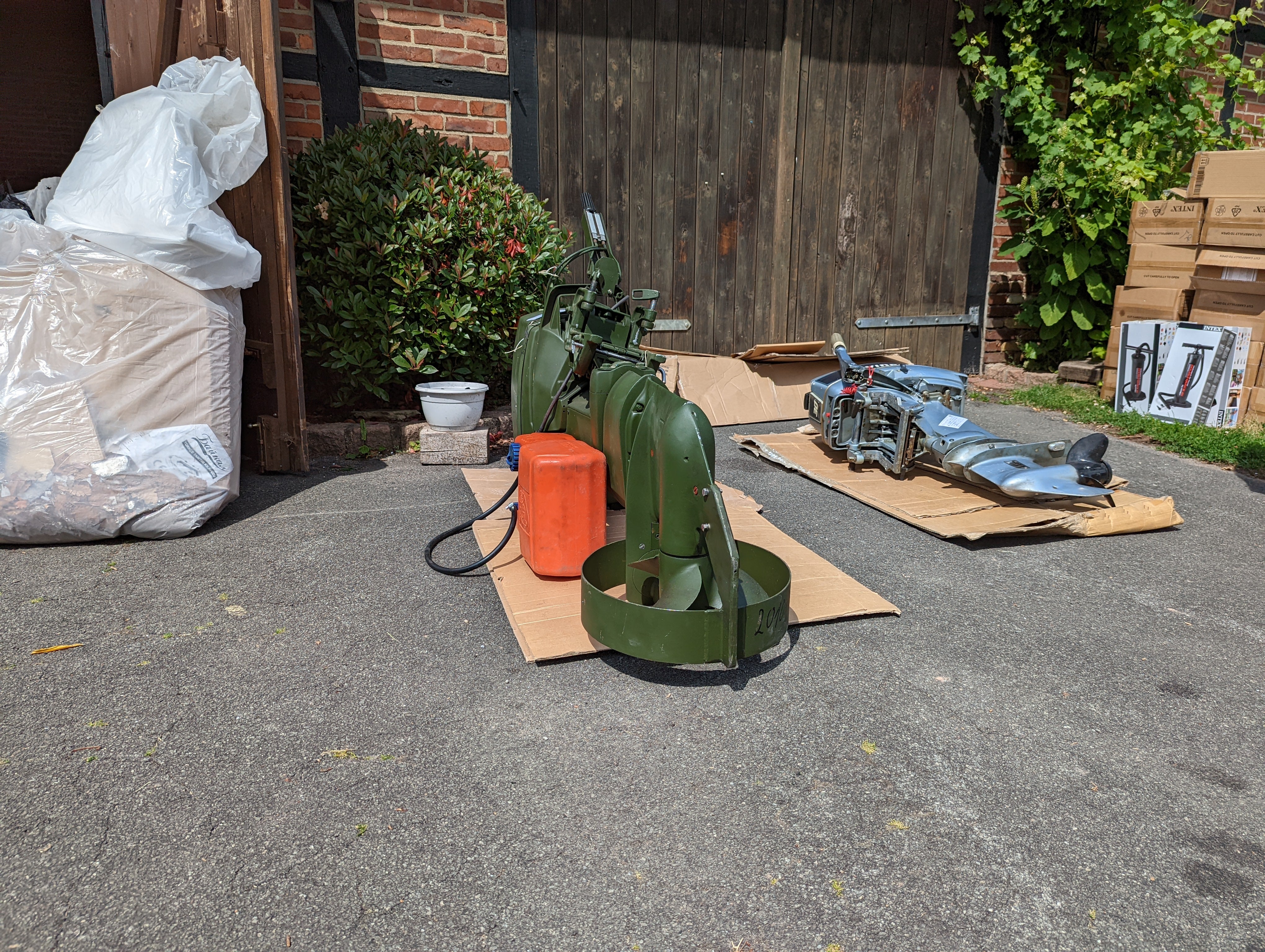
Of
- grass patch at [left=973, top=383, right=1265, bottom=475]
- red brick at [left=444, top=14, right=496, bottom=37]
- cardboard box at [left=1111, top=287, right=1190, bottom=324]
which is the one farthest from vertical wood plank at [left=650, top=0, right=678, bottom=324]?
cardboard box at [left=1111, top=287, right=1190, bottom=324]

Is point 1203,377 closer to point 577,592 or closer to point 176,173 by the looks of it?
point 577,592

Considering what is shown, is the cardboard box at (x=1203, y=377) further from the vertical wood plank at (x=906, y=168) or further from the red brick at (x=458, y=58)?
the red brick at (x=458, y=58)

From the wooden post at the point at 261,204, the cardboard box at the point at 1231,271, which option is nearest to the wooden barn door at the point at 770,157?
the cardboard box at the point at 1231,271

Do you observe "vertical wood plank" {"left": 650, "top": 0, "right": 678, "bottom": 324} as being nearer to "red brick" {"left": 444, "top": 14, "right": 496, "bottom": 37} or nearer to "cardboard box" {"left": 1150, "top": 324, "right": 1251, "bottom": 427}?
"red brick" {"left": 444, "top": 14, "right": 496, "bottom": 37}

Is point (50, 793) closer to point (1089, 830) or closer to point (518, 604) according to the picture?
point (518, 604)

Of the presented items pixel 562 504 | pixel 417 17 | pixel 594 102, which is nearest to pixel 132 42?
pixel 417 17

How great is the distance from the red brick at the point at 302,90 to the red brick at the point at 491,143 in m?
0.92

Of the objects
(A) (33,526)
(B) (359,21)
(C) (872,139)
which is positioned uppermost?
(B) (359,21)

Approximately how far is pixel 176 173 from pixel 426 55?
205cm

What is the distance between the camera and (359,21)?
16.0ft

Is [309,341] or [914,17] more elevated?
[914,17]

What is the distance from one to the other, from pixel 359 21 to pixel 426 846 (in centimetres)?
476

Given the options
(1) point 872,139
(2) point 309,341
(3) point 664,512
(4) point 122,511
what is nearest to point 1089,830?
(3) point 664,512

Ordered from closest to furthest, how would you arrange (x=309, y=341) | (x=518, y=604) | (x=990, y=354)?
1. (x=518, y=604)
2. (x=309, y=341)
3. (x=990, y=354)
